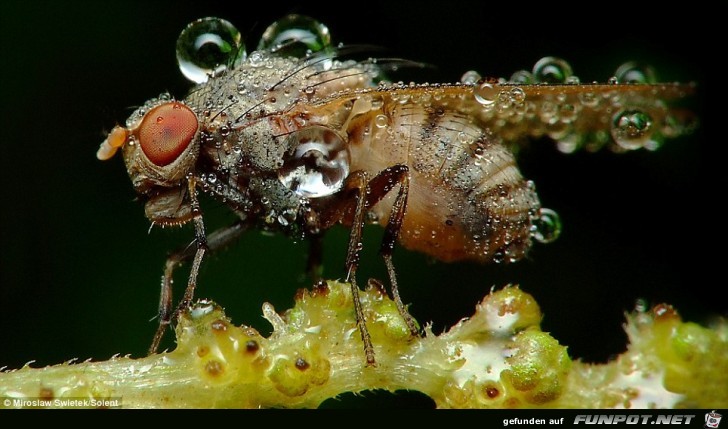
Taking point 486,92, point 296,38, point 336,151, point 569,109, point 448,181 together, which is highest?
point 296,38

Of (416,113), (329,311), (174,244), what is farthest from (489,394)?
(174,244)

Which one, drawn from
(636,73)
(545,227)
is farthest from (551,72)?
(545,227)

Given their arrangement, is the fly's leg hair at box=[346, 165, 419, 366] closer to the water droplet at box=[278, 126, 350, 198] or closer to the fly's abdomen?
the water droplet at box=[278, 126, 350, 198]

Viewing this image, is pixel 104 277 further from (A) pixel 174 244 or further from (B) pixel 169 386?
(B) pixel 169 386

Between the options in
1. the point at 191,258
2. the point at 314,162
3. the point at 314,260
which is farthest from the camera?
the point at 314,260

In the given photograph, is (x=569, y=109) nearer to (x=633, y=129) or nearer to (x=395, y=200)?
(x=633, y=129)

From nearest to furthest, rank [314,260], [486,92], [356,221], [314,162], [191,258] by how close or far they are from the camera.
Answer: [486,92] → [356,221] → [314,162] → [191,258] → [314,260]
